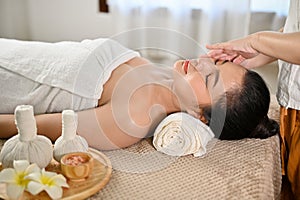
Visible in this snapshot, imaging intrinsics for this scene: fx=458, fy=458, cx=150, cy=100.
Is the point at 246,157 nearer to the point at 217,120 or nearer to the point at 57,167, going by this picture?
the point at 217,120

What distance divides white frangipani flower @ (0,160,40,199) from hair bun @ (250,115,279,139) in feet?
2.47

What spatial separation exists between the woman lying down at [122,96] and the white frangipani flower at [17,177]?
0.35 meters

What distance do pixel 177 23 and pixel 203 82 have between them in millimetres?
1632

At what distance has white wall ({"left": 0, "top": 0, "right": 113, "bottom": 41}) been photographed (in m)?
3.25

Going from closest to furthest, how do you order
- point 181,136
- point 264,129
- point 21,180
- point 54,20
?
point 21,180 < point 181,136 < point 264,129 < point 54,20

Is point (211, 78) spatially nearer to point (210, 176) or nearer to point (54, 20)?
point (210, 176)

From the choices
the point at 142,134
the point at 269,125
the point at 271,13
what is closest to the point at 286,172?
the point at 269,125

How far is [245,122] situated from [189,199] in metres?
0.41

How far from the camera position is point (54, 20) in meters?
3.33

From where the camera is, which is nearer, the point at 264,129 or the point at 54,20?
the point at 264,129

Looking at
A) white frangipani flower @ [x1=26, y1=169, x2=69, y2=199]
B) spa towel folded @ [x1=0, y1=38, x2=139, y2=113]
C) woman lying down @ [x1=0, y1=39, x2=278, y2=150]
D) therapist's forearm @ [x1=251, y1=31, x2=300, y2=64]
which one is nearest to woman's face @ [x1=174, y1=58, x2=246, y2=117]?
woman lying down @ [x1=0, y1=39, x2=278, y2=150]

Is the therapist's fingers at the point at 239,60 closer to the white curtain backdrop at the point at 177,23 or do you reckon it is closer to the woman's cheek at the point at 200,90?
the woman's cheek at the point at 200,90

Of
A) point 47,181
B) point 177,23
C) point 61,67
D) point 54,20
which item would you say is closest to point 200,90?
point 61,67

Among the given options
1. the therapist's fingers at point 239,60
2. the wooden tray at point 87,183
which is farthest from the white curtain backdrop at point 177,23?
the wooden tray at point 87,183
